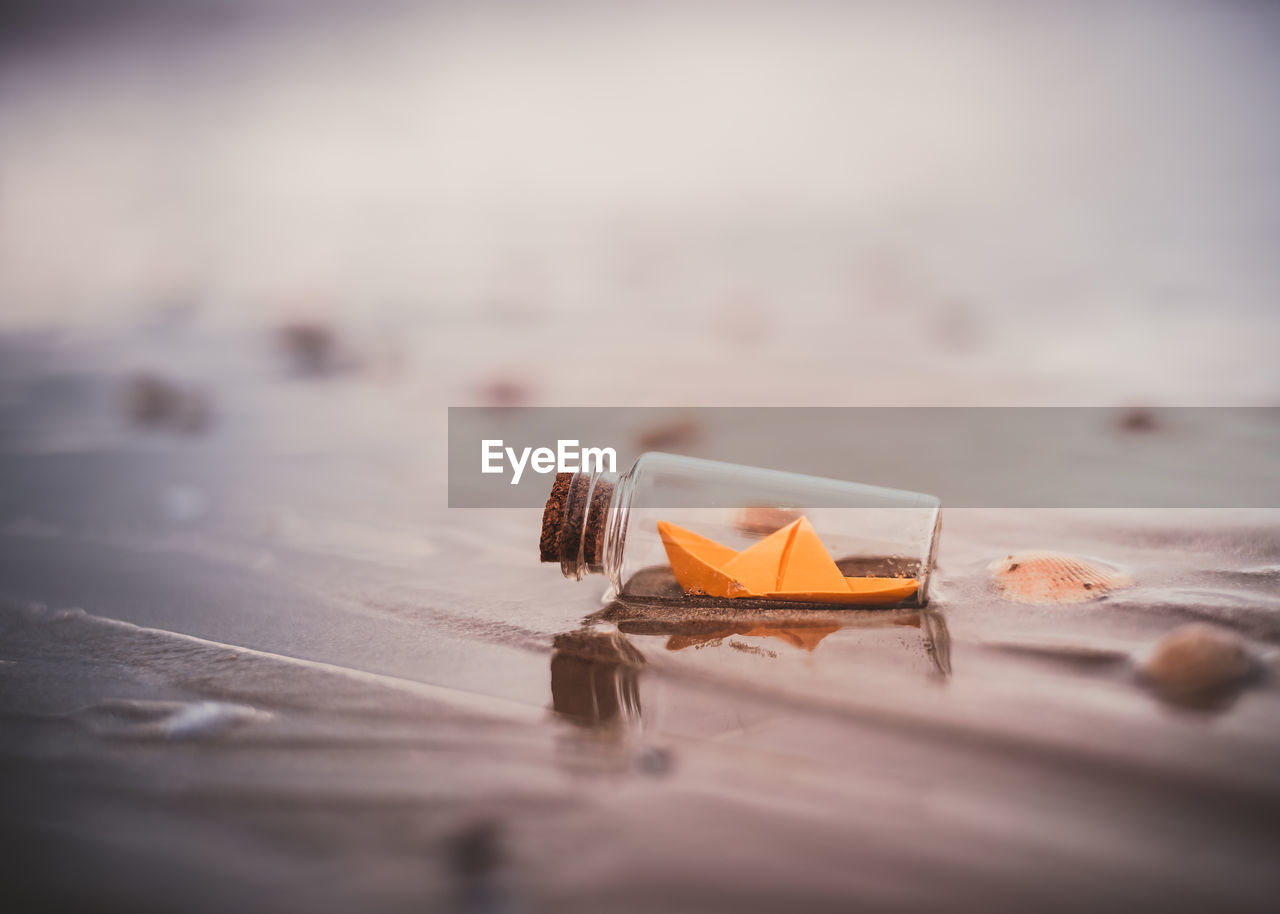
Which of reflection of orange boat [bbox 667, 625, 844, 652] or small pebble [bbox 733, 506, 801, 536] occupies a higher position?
small pebble [bbox 733, 506, 801, 536]

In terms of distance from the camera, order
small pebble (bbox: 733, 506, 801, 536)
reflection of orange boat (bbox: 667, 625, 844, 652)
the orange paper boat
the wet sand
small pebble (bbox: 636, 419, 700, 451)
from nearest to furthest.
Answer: the wet sand
reflection of orange boat (bbox: 667, 625, 844, 652)
the orange paper boat
small pebble (bbox: 733, 506, 801, 536)
small pebble (bbox: 636, 419, 700, 451)

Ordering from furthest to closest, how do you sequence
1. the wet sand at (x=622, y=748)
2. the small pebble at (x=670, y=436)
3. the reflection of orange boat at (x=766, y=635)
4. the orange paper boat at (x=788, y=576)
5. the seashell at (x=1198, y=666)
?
1. the small pebble at (x=670, y=436)
2. the orange paper boat at (x=788, y=576)
3. the reflection of orange boat at (x=766, y=635)
4. the seashell at (x=1198, y=666)
5. the wet sand at (x=622, y=748)

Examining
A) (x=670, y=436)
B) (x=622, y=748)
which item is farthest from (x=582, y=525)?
(x=670, y=436)

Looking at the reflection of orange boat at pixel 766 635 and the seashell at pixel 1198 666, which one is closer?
the seashell at pixel 1198 666

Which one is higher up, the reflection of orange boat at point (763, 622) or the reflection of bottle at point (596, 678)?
the reflection of orange boat at point (763, 622)

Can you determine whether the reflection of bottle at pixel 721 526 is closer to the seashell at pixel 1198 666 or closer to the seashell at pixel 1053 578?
the seashell at pixel 1053 578

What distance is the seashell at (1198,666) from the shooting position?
1.09 m

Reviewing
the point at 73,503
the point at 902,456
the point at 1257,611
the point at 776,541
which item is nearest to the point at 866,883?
the point at 776,541

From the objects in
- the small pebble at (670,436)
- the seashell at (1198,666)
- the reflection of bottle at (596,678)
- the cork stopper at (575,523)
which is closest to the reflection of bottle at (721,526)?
the cork stopper at (575,523)

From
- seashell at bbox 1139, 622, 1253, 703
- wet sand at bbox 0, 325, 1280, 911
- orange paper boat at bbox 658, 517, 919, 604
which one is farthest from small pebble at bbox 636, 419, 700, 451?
seashell at bbox 1139, 622, 1253, 703

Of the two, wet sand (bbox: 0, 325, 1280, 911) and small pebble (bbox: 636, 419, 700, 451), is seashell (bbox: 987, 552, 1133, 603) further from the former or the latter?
small pebble (bbox: 636, 419, 700, 451)

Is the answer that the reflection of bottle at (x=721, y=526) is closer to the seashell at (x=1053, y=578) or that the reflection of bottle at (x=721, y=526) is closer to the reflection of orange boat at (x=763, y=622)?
the reflection of orange boat at (x=763, y=622)

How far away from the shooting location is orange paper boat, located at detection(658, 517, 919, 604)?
4.78ft

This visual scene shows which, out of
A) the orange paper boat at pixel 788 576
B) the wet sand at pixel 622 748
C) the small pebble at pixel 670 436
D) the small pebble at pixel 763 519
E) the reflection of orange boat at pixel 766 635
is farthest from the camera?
the small pebble at pixel 670 436
